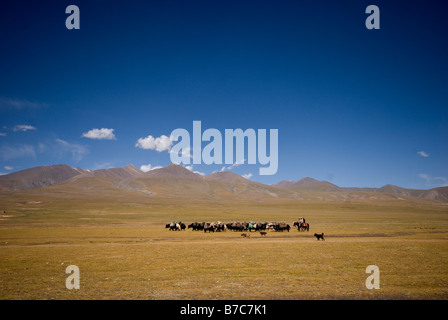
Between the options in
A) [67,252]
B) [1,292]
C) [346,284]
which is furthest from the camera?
[67,252]

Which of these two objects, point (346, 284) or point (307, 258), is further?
point (307, 258)

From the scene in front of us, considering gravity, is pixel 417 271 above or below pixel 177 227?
above

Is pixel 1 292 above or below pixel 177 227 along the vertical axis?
above
